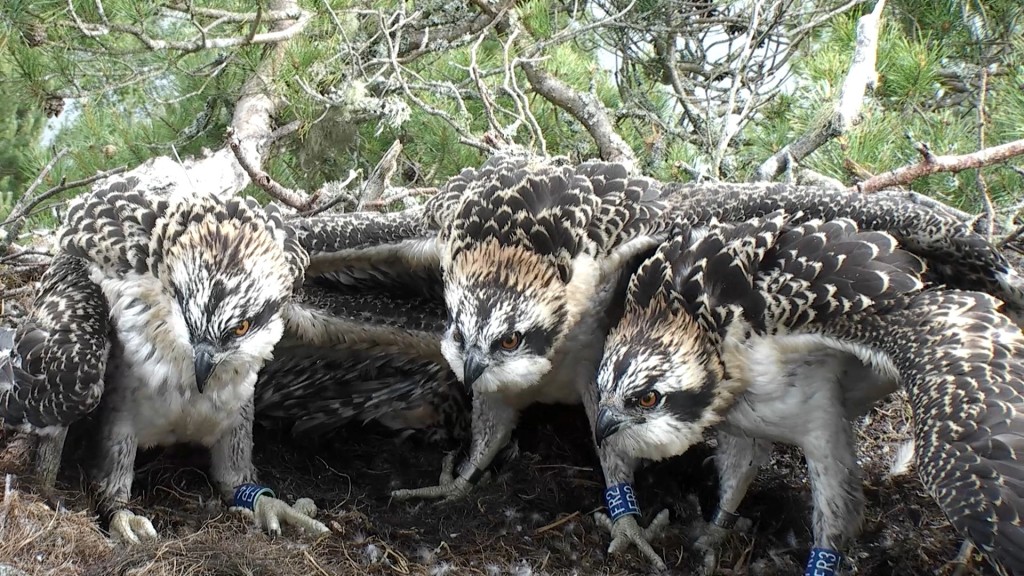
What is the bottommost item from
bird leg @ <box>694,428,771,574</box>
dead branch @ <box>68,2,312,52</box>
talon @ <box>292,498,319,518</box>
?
talon @ <box>292,498,319,518</box>

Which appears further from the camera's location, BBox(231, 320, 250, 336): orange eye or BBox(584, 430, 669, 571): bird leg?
BBox(584, 430, 669, 571): bird leg

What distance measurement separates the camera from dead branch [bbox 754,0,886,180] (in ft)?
14.7

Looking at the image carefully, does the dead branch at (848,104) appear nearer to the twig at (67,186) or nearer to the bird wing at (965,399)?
the bird wing at (965,399)

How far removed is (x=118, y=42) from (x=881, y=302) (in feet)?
17.4

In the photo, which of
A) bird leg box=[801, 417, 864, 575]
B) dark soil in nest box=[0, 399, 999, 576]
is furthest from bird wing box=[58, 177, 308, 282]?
bird leg box=[801, 417, 864, 575]

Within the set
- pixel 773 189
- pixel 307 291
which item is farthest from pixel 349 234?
pixel 773 189

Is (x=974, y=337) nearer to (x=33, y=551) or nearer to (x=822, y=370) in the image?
(x=822, y=370)

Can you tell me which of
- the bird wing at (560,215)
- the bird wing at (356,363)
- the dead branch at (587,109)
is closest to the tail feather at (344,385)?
the bird wing at (356,363)

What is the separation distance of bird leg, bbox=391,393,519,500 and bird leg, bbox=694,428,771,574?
3.21ft

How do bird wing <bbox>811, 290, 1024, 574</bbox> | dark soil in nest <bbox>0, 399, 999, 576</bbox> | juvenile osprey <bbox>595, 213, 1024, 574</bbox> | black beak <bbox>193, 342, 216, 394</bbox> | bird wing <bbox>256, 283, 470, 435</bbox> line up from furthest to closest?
1. bird wing <bbox>256, 283, 470, 435</bbox>
2. dark soil in nest <bbox>0, 399, 999, 576</bbox>
3. black beak <bbox>193, 342, 216, 394</bbox>
4. juvenile osprey <bbox>595, 213, 1024, 574</bbox>
5. bird wing <bbox>811, 290, 1024, 574</bbox>

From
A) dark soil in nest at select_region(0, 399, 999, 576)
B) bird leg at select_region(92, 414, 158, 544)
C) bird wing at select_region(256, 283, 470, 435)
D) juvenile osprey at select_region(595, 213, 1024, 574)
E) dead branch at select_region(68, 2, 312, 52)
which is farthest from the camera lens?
dead branch at select_region(68, 2, 312, 52)

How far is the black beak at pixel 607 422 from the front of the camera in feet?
11.0

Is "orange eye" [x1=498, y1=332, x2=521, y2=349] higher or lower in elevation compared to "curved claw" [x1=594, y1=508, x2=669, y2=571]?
higher

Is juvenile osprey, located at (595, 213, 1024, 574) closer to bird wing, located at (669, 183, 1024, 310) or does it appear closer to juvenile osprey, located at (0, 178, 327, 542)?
bird wing, located at (669, 183, 1024, 310)
